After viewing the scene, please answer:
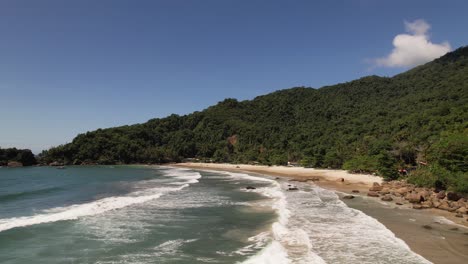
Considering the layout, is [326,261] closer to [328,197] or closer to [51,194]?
[328,197]

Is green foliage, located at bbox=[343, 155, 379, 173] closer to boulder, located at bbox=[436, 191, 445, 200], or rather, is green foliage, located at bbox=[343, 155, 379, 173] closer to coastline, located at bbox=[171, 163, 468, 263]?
boulder, located at bbox=[436, 191, 445, 200]

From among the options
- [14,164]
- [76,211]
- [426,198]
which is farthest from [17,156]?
[426,198]

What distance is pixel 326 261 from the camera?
1476 cm

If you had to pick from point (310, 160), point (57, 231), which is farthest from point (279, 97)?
point (57, 231)

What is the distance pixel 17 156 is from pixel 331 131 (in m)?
108

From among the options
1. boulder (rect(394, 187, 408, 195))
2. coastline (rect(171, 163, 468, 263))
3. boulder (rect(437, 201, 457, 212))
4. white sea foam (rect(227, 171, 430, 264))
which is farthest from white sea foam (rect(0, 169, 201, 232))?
boulder (rect(437, 201, 457, 212))

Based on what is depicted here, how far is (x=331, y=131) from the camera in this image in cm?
10469

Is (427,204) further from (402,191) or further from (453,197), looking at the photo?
(402,191)

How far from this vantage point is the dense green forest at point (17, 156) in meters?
122

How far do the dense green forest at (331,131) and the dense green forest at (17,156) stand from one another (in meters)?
5.69

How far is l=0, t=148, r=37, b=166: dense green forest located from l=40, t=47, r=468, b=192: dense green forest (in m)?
5.69

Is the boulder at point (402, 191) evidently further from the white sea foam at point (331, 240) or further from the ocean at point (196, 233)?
the white sea foam at point (331, 240)

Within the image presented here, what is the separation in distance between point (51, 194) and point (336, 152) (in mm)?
53454

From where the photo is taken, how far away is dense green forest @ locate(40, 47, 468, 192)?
53250 mm
